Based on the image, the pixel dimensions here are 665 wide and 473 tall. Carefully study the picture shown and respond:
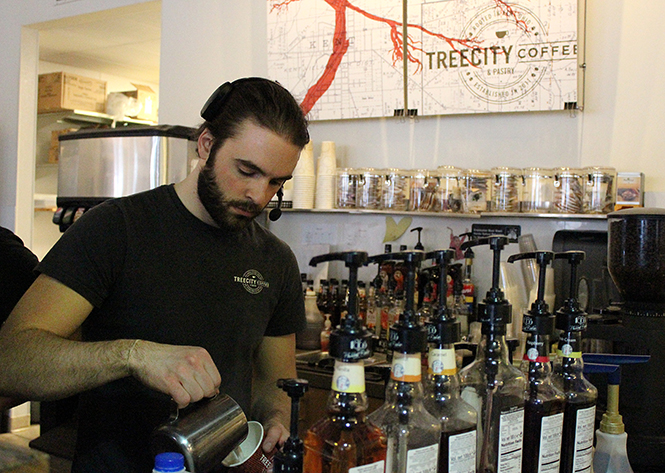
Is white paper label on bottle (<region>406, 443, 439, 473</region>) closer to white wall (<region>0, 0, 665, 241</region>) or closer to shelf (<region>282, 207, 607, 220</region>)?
shelf (<region>282, 207, 607, 220</region>)

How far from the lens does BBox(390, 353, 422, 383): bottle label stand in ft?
2.79

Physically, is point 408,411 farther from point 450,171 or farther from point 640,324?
point 450,171

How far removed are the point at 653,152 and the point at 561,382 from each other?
201 centimetres

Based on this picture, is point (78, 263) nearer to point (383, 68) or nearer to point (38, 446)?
point (383, 68)

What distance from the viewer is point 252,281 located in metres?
1.67

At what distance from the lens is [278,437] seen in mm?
1442

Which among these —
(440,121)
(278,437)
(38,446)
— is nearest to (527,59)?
(440,121)

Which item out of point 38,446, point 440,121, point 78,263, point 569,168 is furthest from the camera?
point 38,446

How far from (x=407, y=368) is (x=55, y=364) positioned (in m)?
0.76

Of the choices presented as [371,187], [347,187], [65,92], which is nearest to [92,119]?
[65,92]

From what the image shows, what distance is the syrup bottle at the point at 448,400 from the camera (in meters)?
0.90

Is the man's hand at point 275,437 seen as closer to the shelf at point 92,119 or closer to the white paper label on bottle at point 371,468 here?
the white paper label on bottle at point 371,468

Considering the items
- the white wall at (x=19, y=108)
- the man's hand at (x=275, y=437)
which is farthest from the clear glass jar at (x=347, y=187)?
the white wall at (x=19, y=108)

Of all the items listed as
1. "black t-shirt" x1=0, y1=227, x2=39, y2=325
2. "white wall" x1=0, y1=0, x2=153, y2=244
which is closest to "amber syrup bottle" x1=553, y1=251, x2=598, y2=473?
"black t-shirt" x1=0, y1=227, x2=39, y2=325
